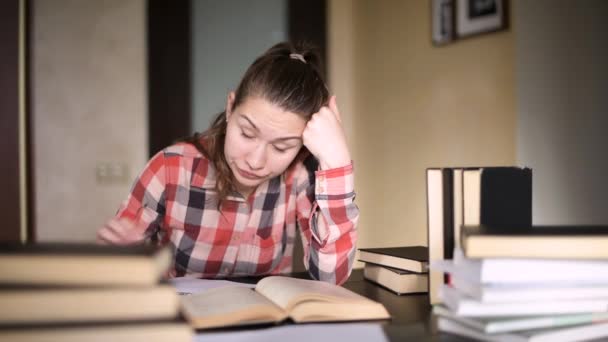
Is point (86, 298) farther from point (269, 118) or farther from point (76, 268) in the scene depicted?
point (269, 118)

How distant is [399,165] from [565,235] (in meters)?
2.32

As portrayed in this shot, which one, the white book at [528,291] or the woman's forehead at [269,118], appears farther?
the woman's forehead at [269,118]

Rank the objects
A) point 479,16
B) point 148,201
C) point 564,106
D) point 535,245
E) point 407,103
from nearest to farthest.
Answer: point 535,245, point 148,201, point 564,106, point 479,16, point 407,103

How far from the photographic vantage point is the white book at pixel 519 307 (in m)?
0.62

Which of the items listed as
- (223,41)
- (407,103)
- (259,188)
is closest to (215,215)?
(259,188)

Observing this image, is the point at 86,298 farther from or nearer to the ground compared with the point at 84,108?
nearer to the ground

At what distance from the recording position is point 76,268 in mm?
494

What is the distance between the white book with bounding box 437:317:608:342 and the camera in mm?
623

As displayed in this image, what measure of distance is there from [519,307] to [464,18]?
2.04m

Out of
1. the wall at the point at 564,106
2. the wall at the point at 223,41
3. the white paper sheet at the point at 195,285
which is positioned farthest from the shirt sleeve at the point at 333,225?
the wall at the point at 223,41

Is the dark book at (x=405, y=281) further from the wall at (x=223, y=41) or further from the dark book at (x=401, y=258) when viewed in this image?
the wall at (x=223, y=41)

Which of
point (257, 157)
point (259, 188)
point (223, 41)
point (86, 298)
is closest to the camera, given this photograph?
point (86, 298)

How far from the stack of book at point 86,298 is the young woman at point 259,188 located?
536 millimetres

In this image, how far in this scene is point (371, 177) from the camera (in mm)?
3205
